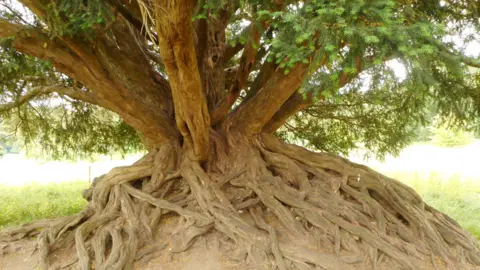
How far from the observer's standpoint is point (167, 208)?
534 centimetres

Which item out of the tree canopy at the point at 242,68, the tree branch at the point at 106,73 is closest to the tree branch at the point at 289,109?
the tree canopy at the point at 242,68

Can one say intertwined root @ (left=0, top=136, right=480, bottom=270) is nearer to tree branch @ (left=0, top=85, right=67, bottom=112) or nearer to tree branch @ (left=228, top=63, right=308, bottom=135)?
tree branch @ (left=228, top=63, right=308, bottom=135)

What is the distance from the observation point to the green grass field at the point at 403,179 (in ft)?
28.3

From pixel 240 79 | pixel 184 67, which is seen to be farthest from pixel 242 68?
pixel 184 67

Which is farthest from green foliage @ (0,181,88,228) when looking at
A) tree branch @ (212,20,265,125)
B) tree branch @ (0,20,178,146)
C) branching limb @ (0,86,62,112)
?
tree branch @ (212,20,265,125)

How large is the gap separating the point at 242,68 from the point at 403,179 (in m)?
11.1

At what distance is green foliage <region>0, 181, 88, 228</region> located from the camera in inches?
333

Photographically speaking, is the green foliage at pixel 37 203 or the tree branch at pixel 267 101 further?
the green foliage at pixel 37 203

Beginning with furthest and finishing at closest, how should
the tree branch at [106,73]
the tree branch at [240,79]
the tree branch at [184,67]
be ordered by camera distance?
the tree branch at [240,79] < the tree branch at [106,73] < the tree branch at [184,67]

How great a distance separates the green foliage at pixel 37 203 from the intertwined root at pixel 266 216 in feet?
10.9

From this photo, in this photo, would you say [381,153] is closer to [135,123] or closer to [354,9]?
[135,123]

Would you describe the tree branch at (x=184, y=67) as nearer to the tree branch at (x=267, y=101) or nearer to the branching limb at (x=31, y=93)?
the tree branch at (x=267, y=101)

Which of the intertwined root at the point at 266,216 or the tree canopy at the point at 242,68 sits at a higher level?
the tree canopy at the point at 242,68

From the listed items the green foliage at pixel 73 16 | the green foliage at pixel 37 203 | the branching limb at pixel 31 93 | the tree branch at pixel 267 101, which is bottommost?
the green foliage at pixel 37 203
